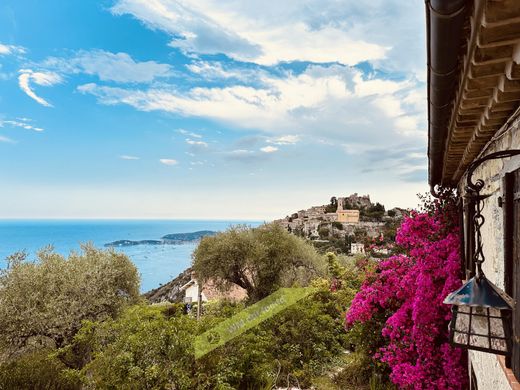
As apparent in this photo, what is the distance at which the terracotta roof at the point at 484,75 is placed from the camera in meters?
1.38

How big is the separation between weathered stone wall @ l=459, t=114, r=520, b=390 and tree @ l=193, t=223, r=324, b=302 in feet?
55.9

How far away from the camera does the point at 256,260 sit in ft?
67.4

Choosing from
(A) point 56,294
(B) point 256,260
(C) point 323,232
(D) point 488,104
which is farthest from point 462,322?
(C) point 323,232

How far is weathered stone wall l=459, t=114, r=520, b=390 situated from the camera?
8.18 ft

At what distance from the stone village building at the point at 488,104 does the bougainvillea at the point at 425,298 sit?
1.85m

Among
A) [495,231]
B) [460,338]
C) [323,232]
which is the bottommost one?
[323,232]

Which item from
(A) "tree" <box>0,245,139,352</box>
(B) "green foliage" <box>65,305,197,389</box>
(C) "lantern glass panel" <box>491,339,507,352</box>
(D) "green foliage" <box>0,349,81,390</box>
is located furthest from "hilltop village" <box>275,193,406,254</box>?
(C) "lantern glass panel" <box>491,339,507,352</box>

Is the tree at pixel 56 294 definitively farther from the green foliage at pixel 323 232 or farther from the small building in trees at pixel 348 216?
the small building in trees at pixel 348 216

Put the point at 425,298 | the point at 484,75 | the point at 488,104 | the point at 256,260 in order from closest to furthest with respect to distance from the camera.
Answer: the point at 484,75, the point at 488,104, the point at 425,298, the point at 256,260

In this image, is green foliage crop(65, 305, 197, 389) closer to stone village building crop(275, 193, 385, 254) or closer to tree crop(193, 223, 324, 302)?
tree crop(193, 223, 324, 302)

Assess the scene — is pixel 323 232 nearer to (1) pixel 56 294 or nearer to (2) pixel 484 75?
(1) pixel 56 294

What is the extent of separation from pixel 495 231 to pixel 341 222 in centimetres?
4329

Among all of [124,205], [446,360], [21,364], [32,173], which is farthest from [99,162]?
[446,360]

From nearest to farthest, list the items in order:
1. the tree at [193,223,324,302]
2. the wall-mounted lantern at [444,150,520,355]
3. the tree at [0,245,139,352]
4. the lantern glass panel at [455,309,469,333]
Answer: the wall-mounted lantern at [444,150,520,355] < the lantern glass panel at [455,309,469,333] < the tree at [0,245,139,352] < the tree at [193,223,324,302]
